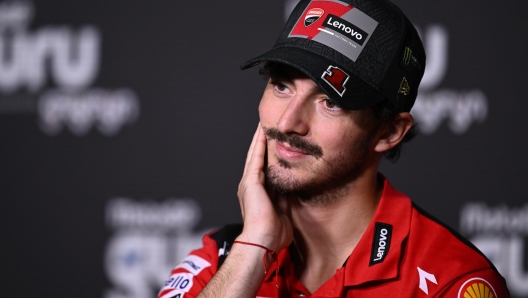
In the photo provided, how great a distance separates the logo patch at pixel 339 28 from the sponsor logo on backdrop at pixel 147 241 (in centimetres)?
118

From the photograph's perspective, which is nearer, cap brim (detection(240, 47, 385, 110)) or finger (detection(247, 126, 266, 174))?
cap brim (detection(240, 47, 385, 110))

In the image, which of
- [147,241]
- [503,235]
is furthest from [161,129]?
[503,235]

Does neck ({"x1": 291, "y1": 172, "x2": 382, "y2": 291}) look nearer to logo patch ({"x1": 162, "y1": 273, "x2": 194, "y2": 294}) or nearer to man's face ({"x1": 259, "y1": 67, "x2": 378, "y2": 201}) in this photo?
man's face ({"x1": 259, "y1": 67, "x2": 378, "y2": 201})

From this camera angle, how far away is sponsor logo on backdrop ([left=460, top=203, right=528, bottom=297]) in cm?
225

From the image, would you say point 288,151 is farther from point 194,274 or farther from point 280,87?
point 194,274

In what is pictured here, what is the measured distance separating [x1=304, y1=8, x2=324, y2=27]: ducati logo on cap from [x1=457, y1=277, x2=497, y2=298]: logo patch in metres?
0.65

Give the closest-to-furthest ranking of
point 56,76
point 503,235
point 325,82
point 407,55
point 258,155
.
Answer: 1. point 325,82
2. point 407,55
3. point 258,155
4. point 503,235
5. point 56,76

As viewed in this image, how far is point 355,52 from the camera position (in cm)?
126

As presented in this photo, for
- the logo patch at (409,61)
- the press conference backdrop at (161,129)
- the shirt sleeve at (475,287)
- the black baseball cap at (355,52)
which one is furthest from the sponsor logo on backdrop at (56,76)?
the shirt sleeve at (475,287)

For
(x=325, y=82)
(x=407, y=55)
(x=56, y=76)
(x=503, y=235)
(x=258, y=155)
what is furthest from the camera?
(x=56, y=76)

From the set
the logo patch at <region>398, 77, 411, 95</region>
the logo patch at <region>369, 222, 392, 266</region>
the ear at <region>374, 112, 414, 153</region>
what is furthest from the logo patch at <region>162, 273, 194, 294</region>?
the logo patch at <region>398, 77, 411, 95</region>

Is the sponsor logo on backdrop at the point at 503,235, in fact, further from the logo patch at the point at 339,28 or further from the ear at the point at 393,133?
the logo patch at the point at 339,28

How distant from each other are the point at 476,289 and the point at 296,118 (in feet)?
1.68

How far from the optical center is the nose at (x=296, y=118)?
49.4 inches
